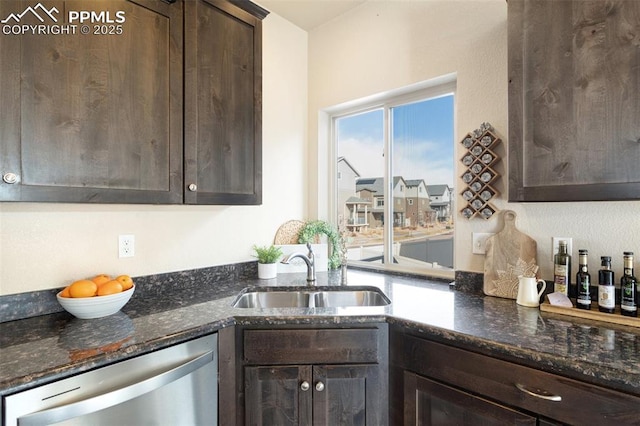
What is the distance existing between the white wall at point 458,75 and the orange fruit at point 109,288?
1465mm

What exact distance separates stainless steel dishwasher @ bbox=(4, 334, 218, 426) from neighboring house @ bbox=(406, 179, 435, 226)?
1.45 meters

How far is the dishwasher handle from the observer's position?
915 millimetres

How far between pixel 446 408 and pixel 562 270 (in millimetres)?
778

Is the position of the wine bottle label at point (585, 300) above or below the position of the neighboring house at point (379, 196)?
below

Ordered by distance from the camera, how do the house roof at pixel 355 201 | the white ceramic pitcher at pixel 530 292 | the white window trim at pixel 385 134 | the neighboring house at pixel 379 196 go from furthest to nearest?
the house roof at pixel 355 201 → the neighboring house at pixel 379 196 → the white window trim at pixel 385 134 → the white ceramic pitcher at pixel 530 292

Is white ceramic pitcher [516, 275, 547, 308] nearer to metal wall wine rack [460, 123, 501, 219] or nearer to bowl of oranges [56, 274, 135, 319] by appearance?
metal wall wine rack [460, 123, 501, 219]

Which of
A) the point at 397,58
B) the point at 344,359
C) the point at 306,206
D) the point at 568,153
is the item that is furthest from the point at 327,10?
the point at 344,359

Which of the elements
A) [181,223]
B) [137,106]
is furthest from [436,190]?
[137,106]

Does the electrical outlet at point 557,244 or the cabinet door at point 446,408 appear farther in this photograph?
the electrical outlet at point 557,244

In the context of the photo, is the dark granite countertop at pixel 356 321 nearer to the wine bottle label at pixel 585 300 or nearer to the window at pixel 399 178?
the wine bottle label at pixel 585 300

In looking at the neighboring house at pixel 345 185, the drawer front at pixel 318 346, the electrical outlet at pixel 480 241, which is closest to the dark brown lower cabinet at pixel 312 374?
the drawer front at pixel 318 346

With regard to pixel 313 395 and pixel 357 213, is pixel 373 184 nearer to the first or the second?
pixel 357 213

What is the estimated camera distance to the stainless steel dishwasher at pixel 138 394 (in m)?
0.92

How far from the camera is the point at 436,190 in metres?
2.12
